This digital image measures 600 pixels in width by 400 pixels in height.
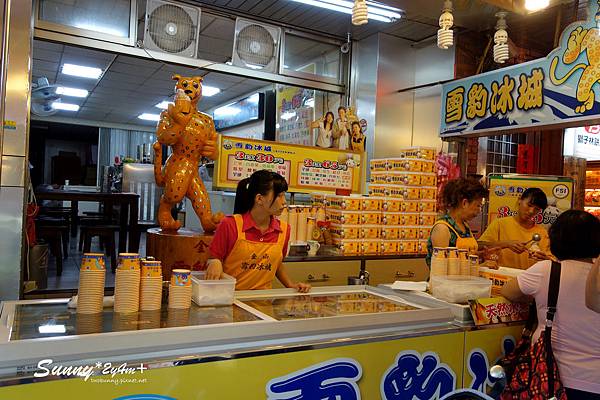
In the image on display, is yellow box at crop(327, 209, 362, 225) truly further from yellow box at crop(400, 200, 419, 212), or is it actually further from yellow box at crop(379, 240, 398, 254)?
yellow box at crop(400, 200, 419, 212)

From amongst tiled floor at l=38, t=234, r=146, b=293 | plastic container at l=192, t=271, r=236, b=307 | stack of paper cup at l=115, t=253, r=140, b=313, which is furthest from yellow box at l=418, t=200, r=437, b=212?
stack of paper cup at l=115, t=253, r=140, b=313

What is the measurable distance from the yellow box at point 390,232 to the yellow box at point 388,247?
37 mm

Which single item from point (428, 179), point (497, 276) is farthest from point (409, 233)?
point (497, 276)

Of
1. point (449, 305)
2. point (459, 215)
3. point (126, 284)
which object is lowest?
point (449, 305)

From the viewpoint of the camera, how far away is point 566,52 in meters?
3.84

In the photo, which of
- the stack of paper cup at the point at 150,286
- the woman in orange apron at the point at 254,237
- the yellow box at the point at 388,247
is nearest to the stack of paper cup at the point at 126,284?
the stack of paper cup at the point at 150,286

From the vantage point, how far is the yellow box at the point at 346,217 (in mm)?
4215

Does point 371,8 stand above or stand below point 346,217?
above

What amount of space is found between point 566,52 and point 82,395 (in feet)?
13.5

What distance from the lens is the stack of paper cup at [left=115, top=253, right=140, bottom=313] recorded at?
165cm

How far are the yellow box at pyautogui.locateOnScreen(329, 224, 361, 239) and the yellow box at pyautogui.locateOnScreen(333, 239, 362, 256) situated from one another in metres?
0.04

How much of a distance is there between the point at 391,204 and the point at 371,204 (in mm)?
222

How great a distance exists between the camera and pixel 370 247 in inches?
170

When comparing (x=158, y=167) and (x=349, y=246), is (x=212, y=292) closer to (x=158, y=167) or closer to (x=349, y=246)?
(x=158, y=167)
